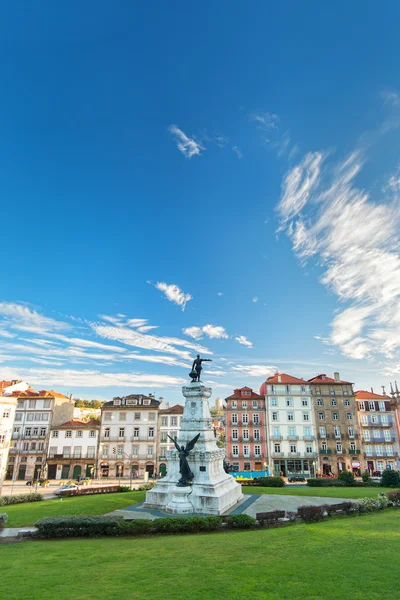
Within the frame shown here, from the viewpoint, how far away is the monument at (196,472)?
2214 centimetres

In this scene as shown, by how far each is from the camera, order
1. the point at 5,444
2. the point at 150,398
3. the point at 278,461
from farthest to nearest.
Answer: the point at 150,398 → the point at 278,461 → the point at 5,444

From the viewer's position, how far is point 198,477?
77.8ft

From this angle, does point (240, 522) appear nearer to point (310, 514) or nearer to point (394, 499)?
point (310, 514)

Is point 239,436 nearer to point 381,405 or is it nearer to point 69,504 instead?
point 381,405

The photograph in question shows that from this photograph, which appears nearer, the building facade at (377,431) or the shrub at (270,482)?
the shrub at (270,482)

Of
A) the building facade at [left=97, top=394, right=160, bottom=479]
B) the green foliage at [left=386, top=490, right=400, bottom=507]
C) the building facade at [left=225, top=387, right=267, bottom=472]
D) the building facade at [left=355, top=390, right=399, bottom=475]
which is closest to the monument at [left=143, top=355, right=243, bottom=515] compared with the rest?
the green foliage at [left=386, top=490, right=400, bottom=507]

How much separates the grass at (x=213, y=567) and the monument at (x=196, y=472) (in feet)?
22.2

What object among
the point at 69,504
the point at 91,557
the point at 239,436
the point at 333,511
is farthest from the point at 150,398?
the point at 91,557

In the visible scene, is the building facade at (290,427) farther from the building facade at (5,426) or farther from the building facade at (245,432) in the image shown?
the building facade at (5,426)

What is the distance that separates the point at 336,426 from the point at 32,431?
1715 inches

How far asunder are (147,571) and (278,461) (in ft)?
139

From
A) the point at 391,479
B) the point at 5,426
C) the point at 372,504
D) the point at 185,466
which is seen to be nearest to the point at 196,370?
the point at 185,466

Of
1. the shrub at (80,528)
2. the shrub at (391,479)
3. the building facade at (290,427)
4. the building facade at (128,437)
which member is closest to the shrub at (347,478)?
the shrub at (391,479)

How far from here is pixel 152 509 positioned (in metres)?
23.5
